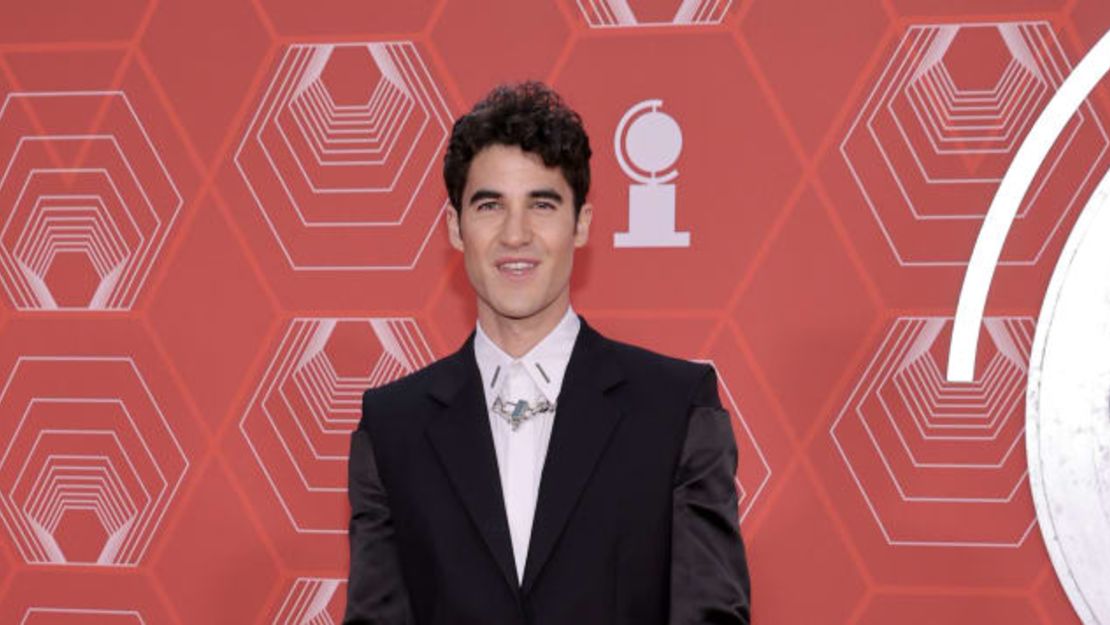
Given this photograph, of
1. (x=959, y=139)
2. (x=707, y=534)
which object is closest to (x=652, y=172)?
(x=959, y=139)

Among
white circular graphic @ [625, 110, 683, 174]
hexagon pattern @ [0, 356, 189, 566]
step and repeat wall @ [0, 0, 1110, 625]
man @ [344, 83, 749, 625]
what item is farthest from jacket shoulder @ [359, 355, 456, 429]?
hexagon pattern @ [0, 356, 189, 566]

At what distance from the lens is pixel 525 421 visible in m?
1.68

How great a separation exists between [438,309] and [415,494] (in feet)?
2.16

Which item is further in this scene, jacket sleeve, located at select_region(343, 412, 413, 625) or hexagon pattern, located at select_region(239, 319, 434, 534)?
hexagon pattern, located at select_region(239, 319, 434, 534)

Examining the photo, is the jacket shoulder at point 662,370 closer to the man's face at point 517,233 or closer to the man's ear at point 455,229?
the man's face at point 517,233

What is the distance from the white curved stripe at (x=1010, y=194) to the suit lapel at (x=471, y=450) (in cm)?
83

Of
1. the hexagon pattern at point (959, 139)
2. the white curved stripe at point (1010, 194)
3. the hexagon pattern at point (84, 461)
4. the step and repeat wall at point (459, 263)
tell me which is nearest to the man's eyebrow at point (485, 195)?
the step and repeat wall at point (459, 263)

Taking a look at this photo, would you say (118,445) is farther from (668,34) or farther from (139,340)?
(668,34)

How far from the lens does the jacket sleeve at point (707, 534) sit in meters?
1.51

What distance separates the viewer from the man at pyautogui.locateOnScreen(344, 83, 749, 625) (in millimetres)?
1559

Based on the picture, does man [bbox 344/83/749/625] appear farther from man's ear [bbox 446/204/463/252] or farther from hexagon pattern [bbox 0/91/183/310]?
hexagon pattern [bbox 0/91/183/310]

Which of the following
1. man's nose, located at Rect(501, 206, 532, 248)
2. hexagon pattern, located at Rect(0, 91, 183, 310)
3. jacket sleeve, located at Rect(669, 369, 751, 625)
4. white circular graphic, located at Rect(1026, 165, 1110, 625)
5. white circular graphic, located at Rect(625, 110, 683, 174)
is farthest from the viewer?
hexagon pattern, located at Rect(0, 91, 183, 310)

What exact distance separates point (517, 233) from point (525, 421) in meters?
0.24

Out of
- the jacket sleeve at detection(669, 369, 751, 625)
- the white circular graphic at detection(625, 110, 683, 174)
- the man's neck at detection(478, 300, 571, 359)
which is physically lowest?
the jacket sleeve at detection(669, 369, 751, 625)
